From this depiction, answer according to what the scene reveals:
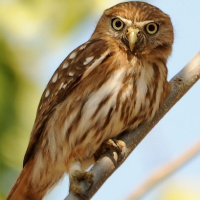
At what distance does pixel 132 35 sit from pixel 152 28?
12.9 inches

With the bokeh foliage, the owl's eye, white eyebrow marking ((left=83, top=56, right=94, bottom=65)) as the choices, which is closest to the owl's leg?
the bokeh foliage

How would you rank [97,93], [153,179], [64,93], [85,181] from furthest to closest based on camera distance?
[64,93]
[97,93]
[85,181]
[153,179]

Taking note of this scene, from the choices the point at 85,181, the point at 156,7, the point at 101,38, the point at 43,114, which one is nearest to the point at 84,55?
the point at 101,38

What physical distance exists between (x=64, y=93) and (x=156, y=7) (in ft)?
3.20

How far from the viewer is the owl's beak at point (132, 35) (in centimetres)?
342

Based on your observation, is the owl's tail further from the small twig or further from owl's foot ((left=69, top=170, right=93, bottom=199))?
the small twig

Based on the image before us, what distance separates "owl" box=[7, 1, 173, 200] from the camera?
3.30 m

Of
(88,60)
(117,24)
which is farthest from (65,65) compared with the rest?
(117,24)

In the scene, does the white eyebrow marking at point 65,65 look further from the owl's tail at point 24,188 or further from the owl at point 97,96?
the owl's tail at point 24,188

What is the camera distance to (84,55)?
3.58m

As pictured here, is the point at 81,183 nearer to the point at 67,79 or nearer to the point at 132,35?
the point at 67,79

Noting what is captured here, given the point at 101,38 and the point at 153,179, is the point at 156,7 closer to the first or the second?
the point at 101,38

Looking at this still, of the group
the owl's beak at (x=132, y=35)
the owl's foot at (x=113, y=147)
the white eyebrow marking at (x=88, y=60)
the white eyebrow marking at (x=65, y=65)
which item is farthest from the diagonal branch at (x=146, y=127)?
the white eyebrow marking at (x=65, y=65)

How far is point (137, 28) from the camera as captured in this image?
3535mm
